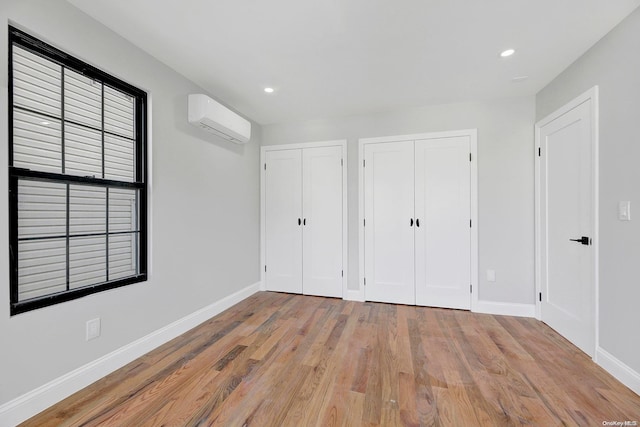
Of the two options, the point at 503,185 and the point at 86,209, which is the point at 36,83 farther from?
the point at 503,185

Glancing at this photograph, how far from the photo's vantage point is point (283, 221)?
376cm

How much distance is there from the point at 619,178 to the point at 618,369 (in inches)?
50.9

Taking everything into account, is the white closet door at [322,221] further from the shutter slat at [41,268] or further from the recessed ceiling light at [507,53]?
the shutter slat at [41,268]

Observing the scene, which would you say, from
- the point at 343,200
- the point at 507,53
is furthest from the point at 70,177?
the point at 507,53

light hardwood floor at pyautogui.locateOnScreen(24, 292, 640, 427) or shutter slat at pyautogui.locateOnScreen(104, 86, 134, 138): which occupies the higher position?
shutter slat at pyautogui.locateOnScreen(104, 86, 134, 138)

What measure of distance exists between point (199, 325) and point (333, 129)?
2.83 m

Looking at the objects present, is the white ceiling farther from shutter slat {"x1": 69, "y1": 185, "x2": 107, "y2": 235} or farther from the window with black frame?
shutter slat {"x1": 69, "y1": 185, "x2": 107, "y2": 235}

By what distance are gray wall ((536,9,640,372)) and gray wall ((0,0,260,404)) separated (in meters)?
3.40

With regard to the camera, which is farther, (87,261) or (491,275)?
(491,275)

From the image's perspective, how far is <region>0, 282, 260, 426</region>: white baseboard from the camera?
1.40 meters

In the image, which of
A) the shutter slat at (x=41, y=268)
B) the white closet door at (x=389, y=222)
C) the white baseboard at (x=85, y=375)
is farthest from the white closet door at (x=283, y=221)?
the shutter slat at (x=41, y=268)

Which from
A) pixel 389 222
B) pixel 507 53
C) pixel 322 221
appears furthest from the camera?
pixel 322 221

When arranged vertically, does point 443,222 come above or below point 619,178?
below

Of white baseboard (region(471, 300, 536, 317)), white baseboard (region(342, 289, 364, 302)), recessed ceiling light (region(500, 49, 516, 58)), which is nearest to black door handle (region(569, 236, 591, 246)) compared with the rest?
white baseboard (region(471, 300, 536, 317))
